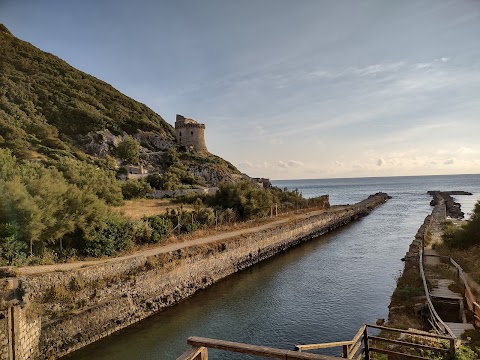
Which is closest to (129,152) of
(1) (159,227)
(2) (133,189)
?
(2) (133,189)

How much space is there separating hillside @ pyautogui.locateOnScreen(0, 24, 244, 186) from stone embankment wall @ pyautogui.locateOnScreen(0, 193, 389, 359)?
111ft

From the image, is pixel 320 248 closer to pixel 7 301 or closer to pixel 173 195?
pixel 173 195

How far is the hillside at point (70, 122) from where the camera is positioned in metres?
57.0

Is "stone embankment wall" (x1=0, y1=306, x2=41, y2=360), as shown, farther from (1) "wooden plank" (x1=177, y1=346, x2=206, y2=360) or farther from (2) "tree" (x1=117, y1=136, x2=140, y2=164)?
(2) "tree" (x1=117, y1=136, x2=140, y2=164)

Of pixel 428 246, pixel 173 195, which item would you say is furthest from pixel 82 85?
pixel 428 246

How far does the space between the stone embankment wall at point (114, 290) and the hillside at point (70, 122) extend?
33953 millimetres

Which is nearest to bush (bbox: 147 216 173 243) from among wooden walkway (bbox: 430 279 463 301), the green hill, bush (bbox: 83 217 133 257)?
the green hill

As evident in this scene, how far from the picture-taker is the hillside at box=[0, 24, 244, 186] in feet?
187

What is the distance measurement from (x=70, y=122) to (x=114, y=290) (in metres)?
66.9

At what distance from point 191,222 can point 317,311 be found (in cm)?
1461

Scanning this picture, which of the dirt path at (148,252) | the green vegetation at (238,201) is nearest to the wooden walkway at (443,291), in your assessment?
the dirt path at (148,252)

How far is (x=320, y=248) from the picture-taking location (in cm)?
3481

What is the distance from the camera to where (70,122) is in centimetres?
7362

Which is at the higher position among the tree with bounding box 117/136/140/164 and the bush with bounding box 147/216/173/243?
the tree with bounding box 117/136/140/164
